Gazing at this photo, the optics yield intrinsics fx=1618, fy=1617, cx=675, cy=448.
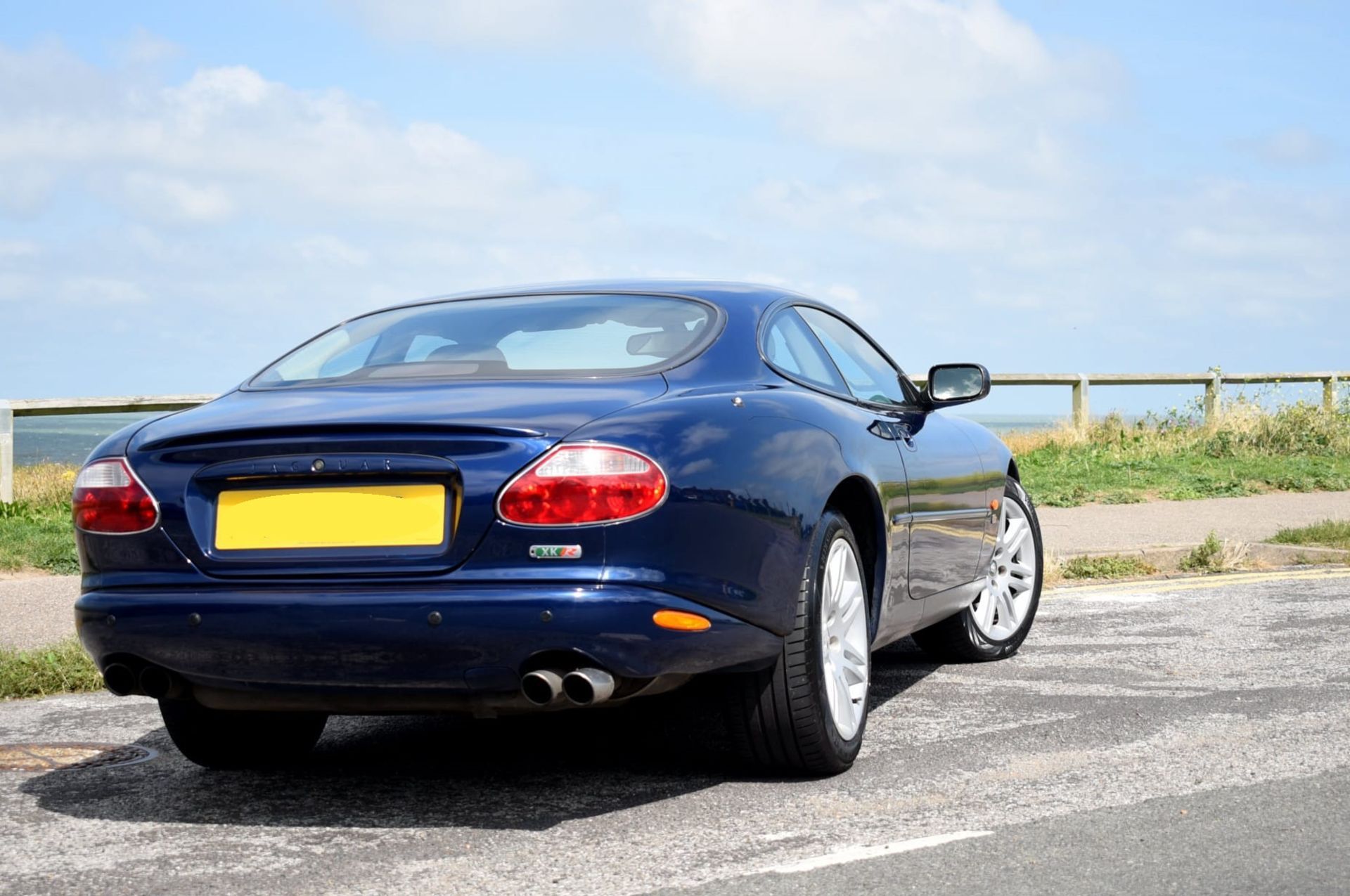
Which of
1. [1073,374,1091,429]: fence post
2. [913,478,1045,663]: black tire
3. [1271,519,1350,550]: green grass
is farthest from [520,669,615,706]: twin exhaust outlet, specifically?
[1073,374,1091,429]: fence post

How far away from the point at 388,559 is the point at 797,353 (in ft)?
5.88

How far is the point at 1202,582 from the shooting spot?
9.78 meters

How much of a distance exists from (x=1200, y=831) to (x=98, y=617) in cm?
286

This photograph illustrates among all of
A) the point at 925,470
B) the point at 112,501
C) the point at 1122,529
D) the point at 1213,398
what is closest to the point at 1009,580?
the point at 925,470

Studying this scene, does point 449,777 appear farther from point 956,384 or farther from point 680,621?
point 956,384

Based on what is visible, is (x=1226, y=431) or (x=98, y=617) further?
(x=1226, y=431)

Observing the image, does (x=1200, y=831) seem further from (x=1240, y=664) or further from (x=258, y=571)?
(x=1240, y=664)

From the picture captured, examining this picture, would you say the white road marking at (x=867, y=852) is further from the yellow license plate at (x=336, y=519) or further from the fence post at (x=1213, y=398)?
the fence post at (x=1213, y=398)

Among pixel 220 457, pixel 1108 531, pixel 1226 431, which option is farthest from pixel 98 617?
pixel 1226 431

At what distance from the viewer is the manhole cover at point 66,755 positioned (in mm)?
A: 5160

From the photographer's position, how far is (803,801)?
443 cm

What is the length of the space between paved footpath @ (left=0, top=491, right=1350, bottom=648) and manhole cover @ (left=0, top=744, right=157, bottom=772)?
219 centimetres

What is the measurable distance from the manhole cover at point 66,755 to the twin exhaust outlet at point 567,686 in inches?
76.2

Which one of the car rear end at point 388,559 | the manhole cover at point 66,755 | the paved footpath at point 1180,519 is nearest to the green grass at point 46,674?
the manhole cover at point 66,755
